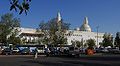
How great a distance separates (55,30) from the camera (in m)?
91.4

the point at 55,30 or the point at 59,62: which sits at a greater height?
the point at 55,30

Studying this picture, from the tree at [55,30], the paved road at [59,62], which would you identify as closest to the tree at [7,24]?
the tree at [55,30]

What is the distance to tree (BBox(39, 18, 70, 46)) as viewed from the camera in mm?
91750

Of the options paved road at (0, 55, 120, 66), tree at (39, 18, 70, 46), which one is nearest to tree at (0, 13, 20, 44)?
tree at (39, 18, 70, 46)

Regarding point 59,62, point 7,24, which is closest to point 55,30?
point 7,24

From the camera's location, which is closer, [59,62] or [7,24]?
[59,62]

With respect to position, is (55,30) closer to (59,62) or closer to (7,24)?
(7,24)

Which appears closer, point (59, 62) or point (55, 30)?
point (59, 62)

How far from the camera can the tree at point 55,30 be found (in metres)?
91.8

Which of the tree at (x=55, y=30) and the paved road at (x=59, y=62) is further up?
the tree at (x=55, y=30)

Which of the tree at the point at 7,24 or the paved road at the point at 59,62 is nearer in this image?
the paved road at the point at 59,62

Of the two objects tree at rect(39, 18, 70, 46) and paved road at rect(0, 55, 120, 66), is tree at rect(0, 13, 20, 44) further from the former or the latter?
paved road at rect(0, 55, 120, 66)

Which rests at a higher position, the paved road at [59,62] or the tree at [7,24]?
the tree at [7,24]

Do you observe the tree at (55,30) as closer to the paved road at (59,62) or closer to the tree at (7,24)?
the tree at (7,24)
